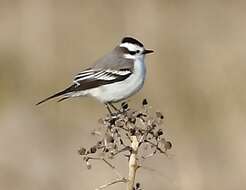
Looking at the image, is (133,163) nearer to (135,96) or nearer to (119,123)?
(119,123)

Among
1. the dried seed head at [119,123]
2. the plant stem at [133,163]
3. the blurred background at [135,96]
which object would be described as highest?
the dried seed head at [119,123]

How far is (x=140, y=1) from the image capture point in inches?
453

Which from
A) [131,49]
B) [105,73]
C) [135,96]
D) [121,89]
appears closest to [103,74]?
[105,73]

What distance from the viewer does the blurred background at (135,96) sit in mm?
8297

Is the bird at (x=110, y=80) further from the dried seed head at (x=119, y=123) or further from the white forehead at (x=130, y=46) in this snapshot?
the dried seed head at (x=119, y=123)

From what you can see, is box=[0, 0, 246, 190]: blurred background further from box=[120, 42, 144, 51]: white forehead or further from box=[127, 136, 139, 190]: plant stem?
box=[127, 136, 139, 190]: plant stem

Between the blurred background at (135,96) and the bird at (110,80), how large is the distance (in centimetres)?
173

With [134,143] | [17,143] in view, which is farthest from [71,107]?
[134,143]

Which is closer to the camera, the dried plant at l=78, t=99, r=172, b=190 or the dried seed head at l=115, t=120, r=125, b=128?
the dried plant at l=78, t=99, r=172, b=190

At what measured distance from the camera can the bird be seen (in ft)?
18.8

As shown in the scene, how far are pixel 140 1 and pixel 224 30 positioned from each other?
1145 millimetres

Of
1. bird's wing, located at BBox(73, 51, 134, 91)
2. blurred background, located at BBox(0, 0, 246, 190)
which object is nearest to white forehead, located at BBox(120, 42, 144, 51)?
bird's wing, located at BBox(73, 51, 134, 91)

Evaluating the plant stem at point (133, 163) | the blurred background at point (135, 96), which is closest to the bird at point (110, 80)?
the blurred background at point (135, 96)

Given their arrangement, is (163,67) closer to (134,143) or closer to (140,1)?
(140,1)
